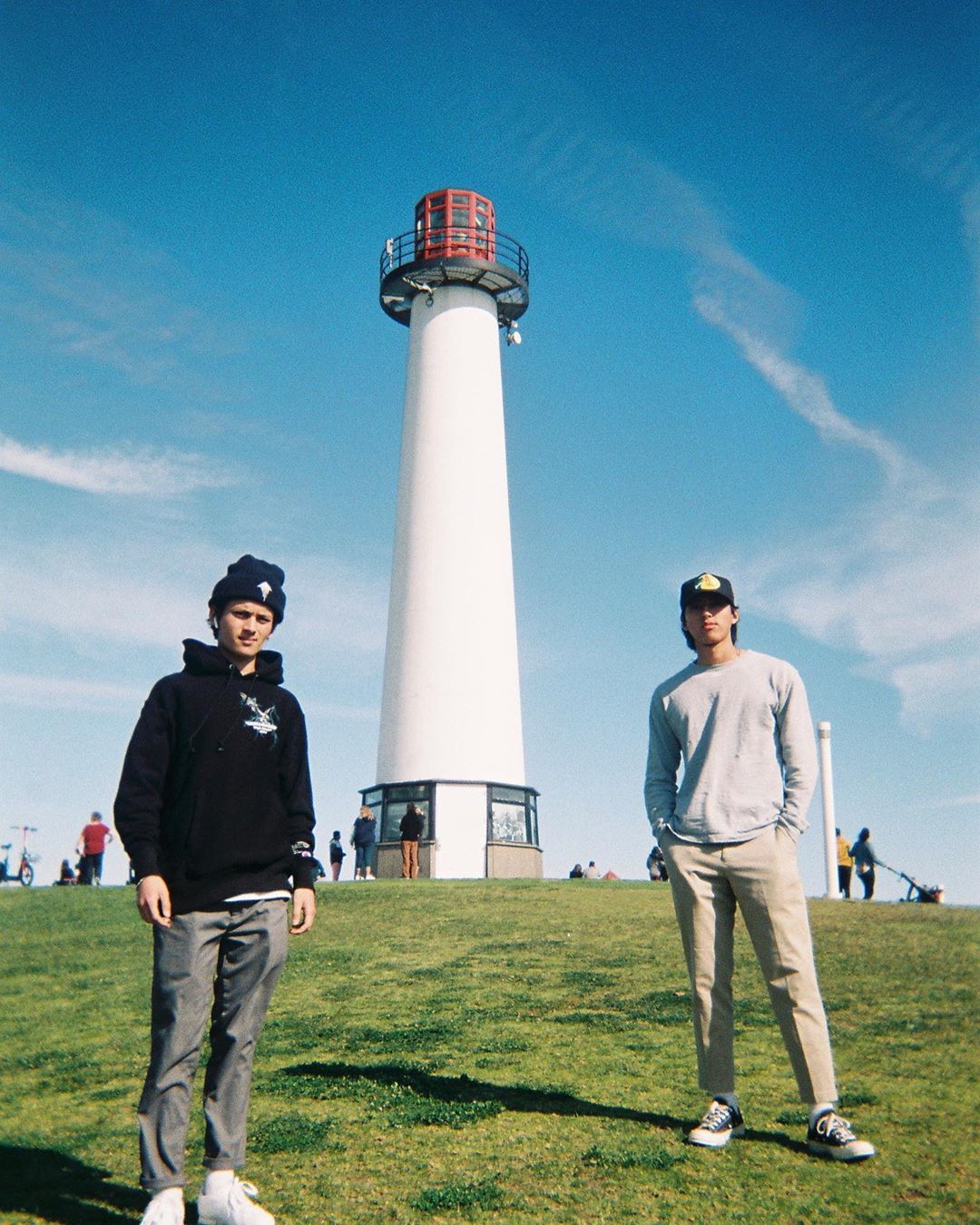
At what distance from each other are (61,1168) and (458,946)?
24.2 feet

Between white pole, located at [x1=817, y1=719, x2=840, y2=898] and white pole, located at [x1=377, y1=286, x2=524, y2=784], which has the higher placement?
white pole, located at [x1=377, y1=286, x2=524, y2=784]

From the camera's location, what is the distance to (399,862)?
1120 inches

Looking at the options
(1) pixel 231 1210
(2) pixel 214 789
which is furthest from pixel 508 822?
(1) pixel 231 1210

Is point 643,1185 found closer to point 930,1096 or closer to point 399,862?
point 930,1096

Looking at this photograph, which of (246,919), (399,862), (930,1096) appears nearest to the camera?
(246,919)

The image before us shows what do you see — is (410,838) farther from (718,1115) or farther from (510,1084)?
(718,1115)

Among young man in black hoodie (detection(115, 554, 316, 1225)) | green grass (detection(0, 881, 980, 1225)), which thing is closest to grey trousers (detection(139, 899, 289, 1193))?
young man in black hoodie (detection(115, 554, 316, 1225))

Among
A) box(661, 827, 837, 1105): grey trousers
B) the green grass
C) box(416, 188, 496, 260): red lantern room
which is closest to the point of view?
the green grass

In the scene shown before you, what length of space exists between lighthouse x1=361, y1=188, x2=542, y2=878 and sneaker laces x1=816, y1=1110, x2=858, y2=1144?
23.6 meters

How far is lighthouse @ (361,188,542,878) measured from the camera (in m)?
28.8

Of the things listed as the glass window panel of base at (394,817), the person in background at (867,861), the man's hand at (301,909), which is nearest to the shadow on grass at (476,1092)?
the man's hand at (301,909)

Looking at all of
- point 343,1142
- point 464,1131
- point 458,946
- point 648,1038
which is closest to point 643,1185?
point 464,1131

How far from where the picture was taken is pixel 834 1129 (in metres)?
5.03

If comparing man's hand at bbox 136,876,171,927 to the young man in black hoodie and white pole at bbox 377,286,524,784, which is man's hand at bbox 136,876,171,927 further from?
white pole at bbox 377,286,524,784
